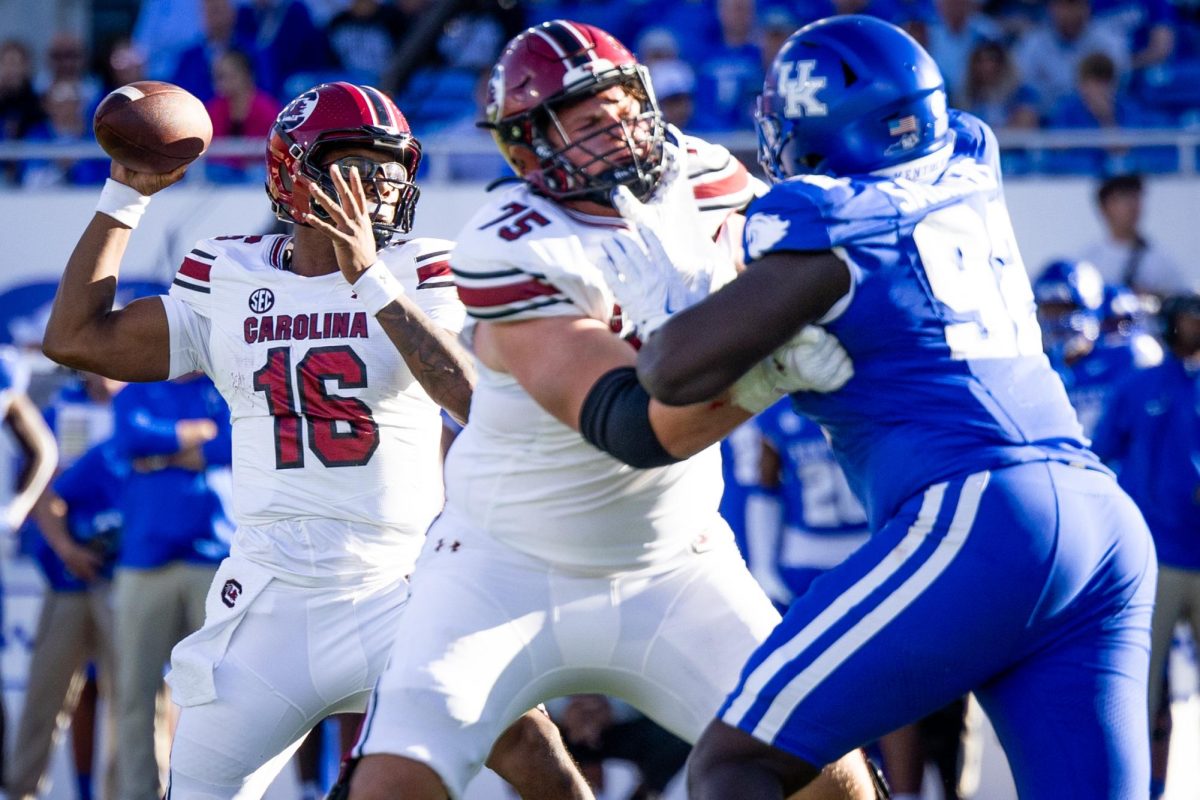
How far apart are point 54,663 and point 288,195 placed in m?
3.25

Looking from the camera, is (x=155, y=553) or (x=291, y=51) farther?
(x=291, y=51)

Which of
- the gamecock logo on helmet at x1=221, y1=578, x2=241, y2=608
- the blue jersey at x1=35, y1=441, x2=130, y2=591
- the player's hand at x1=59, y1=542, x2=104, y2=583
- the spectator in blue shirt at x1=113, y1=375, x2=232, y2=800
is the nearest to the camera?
the gamecock logo on helmet at x1=221, y1=578, x2=241, y2=608

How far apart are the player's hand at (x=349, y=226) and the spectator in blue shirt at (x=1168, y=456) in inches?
142

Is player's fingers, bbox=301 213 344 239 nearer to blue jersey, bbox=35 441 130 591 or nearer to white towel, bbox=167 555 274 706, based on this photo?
white towel, bbox=167 555 274 706

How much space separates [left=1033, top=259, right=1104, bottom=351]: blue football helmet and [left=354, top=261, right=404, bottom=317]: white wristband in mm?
3727

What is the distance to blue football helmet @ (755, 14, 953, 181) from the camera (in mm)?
2830

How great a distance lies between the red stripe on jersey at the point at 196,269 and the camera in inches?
154

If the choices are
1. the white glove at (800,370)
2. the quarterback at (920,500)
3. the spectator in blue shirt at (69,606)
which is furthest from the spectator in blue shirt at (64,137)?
the quarterback at (920,500)

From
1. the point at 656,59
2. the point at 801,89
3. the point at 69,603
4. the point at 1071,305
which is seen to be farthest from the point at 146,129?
the point at 656,59

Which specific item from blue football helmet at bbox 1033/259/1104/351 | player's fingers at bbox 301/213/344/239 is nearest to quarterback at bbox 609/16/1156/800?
player's fingers at bbox 301/213/344/239

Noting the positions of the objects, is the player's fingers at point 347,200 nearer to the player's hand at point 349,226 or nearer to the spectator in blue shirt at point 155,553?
the player's hand at point 349,226

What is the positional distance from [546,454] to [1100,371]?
3.95 meters

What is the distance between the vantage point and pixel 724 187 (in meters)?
3.40

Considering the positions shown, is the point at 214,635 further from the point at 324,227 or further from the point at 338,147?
the point at 338,147
